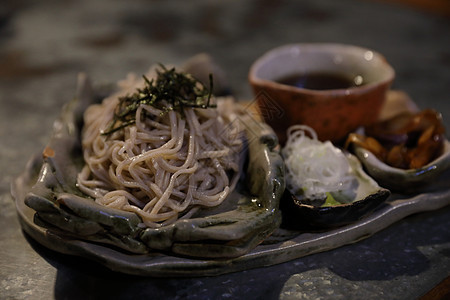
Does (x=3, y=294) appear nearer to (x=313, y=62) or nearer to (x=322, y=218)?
(x=322, y=218)

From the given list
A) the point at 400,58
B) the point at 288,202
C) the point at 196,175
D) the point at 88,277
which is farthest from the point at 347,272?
the point at 400,58

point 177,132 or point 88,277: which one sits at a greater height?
point 177,132

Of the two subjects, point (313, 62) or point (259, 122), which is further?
point (313, 62)

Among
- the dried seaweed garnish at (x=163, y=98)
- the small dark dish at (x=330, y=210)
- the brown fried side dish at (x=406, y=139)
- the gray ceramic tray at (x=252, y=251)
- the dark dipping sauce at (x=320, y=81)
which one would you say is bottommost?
the gray ceramic tray at (x=252, y=251)

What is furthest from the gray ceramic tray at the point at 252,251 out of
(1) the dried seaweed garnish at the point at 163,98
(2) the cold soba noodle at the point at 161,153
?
(1) the dried seaweed garnish at the point at 163,98

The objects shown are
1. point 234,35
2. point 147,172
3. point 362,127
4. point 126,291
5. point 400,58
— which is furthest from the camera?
point 234,35

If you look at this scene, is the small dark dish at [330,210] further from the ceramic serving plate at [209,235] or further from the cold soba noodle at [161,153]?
the cold soba noodle at [161,153]

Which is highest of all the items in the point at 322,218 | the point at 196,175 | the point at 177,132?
the point at 177,132
